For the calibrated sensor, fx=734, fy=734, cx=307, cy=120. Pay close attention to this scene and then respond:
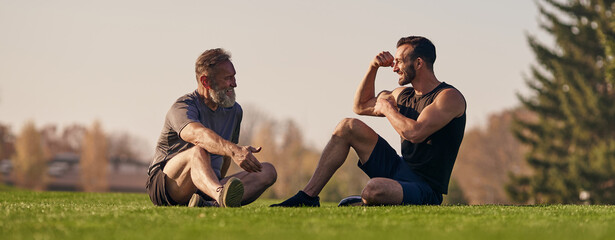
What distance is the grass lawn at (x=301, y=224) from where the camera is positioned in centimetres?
498

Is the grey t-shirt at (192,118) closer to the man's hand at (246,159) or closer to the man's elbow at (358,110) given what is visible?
the man's hand at (246,159)

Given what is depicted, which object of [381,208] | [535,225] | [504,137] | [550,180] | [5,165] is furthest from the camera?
[5,165]

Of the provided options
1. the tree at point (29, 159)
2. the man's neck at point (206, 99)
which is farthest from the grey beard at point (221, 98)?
the tree at point (29, 159)

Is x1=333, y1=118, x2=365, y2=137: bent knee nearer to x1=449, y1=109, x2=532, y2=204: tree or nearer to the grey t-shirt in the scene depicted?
the grey t-shirt

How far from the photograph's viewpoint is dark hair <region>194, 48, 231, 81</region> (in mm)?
7621

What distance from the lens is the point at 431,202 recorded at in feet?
26.5

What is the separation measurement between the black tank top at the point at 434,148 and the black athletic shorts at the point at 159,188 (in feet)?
8.61

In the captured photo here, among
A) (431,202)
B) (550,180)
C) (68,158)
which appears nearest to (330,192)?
(550,180)

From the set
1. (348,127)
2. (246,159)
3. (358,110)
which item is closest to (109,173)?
(358,110)

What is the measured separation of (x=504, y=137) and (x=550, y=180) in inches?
964

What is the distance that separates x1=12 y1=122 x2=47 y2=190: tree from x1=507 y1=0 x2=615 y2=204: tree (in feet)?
139

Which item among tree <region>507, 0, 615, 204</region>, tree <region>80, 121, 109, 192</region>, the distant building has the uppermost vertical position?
tree <region>507, 0, 615, 204</region>

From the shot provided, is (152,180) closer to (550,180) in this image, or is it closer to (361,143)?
(361,143)

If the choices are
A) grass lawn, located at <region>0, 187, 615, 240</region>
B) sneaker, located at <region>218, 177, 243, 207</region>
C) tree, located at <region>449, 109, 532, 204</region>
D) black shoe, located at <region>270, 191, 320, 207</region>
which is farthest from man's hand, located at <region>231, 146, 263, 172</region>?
tree, located at <region>449, 109, 532, 204</region>
